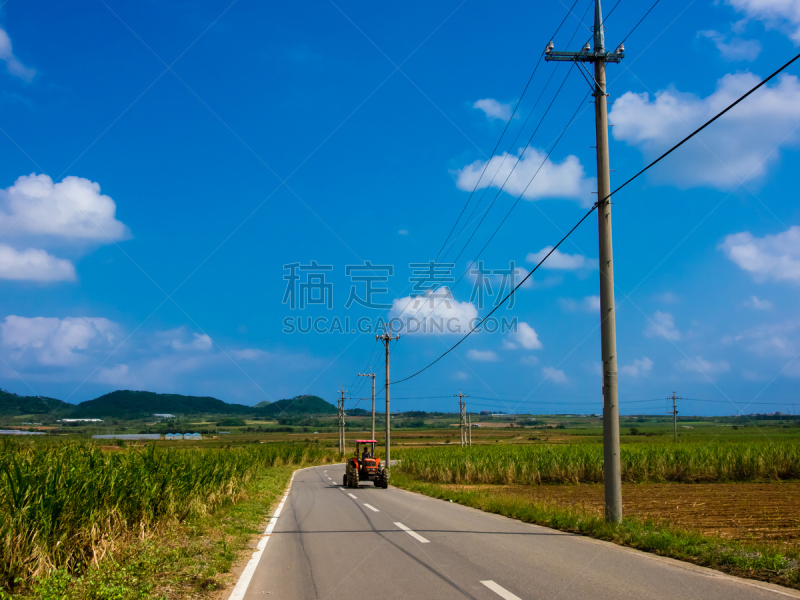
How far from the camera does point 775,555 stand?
790 centimetres

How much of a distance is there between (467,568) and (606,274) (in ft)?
24.0

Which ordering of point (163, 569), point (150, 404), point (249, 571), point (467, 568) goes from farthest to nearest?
point (150, 404) < point (249, 571) < point (467, 568) < point (163, 569)

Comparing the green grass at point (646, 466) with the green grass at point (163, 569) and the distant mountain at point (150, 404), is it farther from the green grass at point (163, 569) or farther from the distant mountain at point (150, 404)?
the distant mountain at point (150, 404)

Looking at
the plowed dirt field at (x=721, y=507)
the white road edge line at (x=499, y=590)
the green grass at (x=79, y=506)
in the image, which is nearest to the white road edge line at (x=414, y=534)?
the white road edge line at (x=499, y=590)

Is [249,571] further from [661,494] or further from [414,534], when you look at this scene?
[661,494]

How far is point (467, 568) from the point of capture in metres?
8.06

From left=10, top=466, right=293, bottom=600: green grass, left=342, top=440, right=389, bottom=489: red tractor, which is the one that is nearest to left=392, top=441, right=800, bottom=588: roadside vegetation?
left=342, top=440, right=389, bottom=489: red tractor

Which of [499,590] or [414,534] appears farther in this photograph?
[414,534]

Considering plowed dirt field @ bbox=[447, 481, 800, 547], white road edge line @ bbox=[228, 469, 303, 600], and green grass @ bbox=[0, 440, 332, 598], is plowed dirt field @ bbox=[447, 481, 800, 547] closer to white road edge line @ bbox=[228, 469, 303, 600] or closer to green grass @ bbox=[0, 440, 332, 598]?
white road edge line @ bbox=[228, 469, 303, 600]

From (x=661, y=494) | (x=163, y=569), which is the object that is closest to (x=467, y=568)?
(x=163, y=569)

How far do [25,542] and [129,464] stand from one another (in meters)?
4.56

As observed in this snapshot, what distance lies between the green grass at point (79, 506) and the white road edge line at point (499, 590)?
16.3ft

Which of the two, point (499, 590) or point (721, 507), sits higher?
point (499, 590)

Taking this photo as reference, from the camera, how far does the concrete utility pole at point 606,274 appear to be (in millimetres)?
11684
